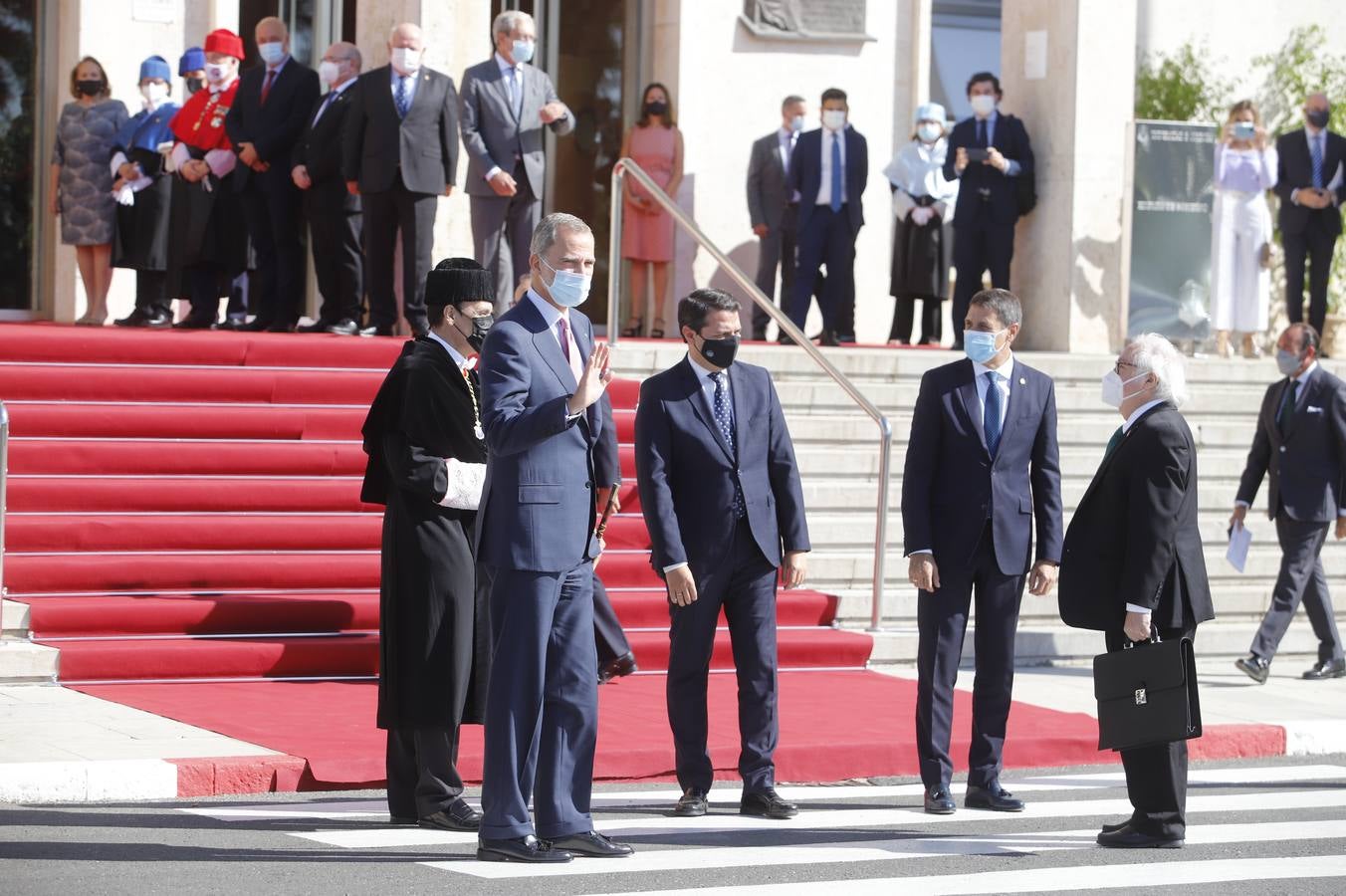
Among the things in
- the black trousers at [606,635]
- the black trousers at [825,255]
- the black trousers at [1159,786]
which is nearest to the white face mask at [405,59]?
the black trousers at [825,255]

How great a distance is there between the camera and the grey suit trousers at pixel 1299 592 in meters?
12.9

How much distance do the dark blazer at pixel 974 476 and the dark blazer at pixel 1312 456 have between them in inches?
177

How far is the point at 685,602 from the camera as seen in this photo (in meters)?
8.42

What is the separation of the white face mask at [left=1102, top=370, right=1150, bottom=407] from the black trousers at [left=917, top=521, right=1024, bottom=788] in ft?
2.53

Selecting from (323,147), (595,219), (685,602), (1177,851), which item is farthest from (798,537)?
(595,219)

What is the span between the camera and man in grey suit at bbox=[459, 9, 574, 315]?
1539 cm

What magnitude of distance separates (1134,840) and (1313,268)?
36.9 feet

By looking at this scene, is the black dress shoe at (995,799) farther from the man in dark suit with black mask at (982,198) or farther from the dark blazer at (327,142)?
the man in dark suit with black mask at (982,198)

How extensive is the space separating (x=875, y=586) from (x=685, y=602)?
4.47 metres

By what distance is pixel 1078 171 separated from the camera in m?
18.5

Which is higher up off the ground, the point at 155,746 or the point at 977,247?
the point at 977,247

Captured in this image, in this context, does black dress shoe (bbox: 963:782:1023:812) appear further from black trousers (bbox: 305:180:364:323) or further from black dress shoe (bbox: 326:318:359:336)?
black trousers (bbox: 305:180:364:323)

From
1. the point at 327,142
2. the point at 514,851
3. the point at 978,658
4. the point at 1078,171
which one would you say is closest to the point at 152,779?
the point at 514,851

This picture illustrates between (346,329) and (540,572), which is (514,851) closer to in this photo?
(540,572)
